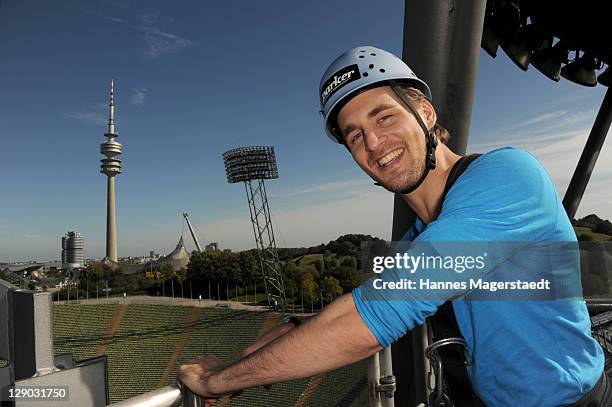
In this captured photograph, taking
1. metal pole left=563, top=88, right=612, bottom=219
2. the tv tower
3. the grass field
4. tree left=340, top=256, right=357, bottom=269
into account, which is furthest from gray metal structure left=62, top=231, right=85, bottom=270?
metal pole left=563, top=88, right=612, bottom=219

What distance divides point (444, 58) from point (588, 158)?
424 inches

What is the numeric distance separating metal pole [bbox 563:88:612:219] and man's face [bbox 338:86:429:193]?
11.5m

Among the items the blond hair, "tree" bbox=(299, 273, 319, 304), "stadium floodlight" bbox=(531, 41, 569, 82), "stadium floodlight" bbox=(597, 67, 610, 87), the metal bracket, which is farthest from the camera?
"tree" bbox=(299, 273, 319, 304)

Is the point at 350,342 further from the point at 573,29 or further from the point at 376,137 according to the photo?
the point at 573,29

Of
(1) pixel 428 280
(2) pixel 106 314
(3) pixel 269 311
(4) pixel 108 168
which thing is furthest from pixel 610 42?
(4) pixel 108 168

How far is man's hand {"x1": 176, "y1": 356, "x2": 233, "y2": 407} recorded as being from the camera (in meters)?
1.48

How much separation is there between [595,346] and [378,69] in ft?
4.47

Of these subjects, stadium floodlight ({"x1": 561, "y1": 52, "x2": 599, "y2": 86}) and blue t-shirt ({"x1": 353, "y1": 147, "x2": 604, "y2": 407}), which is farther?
stadium floodlight ({"x1": 561, "y1": 52, "x2": 599, "y2": 86})

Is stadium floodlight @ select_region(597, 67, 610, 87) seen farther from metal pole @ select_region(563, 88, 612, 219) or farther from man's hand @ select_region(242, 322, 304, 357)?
man's hand @ select_region(242, 322, 304, 357)

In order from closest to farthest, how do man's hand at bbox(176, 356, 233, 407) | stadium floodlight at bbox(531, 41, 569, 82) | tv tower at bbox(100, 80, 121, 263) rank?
man's hand at bbox(176, 356, 233, 407)
stadium floodlight at bbox(531, 41, 569, 82)
tv tower at bbox(100, 80, 121, 263)

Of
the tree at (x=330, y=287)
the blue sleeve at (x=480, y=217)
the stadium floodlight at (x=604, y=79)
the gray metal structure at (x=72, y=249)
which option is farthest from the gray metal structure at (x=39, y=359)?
the gray metal structure at (x=72, y=249)

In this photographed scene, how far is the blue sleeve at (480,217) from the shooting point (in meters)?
1.26

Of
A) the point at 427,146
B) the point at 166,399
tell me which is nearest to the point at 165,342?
the point at 166,399

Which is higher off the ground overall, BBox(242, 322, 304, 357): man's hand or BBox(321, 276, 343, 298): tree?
BBox(242, 322, 304, 357): man's hand
